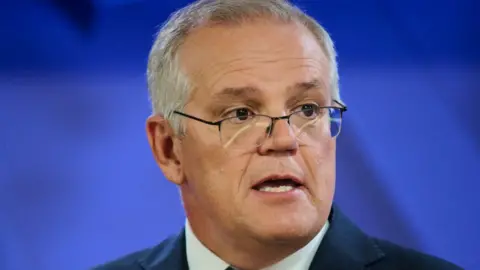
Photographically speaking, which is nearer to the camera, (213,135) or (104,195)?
(213,135)

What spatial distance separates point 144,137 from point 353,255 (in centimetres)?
90

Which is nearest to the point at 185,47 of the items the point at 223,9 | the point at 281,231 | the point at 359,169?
the point at 223,9

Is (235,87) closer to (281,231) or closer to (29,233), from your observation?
(281,231)

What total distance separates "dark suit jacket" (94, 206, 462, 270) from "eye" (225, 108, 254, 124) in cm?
39

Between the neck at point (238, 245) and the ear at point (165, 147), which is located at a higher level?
the ear at point (165, 147)

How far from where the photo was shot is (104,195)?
7.84ft

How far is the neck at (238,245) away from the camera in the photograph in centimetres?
173

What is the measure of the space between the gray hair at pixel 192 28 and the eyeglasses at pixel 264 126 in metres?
0.10

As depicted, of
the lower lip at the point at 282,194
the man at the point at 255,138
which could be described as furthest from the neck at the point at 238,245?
the lower lip at the point at 282,194

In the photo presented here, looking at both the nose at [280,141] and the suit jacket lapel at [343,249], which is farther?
the suit jacket lapel at [343,249]

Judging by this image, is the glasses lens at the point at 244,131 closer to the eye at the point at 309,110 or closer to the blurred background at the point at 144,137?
the eye at the point at 309,110

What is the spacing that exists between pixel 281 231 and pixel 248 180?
0.43 ft

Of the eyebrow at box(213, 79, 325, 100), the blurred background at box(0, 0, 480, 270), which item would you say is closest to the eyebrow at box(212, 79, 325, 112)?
the eyebrow at box(213, 79, 325, 100)

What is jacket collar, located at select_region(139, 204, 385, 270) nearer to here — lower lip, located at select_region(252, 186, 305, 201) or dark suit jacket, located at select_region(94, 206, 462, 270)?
dark suit jacket, located at select_region(94, 206, 462, 270)
